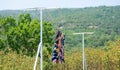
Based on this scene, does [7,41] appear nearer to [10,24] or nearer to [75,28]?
[10,24]

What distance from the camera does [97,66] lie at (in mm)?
15938

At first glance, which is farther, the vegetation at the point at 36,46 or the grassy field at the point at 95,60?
the grassy field at the point at 95,60

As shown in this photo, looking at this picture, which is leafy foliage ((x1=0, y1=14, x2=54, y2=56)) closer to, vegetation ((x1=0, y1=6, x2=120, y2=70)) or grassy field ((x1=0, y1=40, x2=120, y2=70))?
vegetation ((x1=0, y1=6, x2=120, y2=70))

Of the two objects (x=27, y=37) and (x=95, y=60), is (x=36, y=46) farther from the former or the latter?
(x=95, y=60)

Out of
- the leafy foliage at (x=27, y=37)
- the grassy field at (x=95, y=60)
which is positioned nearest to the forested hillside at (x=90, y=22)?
the leafy foliage at (x=27, y=37)

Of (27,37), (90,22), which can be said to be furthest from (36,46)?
(90,22)

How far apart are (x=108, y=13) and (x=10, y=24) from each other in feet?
49.3

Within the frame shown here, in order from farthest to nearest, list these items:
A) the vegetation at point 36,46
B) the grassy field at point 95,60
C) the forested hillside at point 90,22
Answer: the forested hillside at point 90,22
the grassy field at point 95,60
the vegetation at point 36,46

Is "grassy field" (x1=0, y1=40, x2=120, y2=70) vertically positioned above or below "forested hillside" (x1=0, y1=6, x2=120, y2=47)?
below

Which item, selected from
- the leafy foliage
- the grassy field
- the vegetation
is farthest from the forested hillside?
the grassy field

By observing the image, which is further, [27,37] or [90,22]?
[90,22]

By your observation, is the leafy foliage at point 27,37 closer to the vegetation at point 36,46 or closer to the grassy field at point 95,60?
the vegetation at point 36,46

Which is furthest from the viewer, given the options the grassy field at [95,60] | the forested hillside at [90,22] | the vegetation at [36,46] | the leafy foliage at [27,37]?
the forested hillside at [90,22]

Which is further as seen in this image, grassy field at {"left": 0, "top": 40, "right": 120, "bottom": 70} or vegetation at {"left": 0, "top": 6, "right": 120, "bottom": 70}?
grassy field at {"left": 0, "top": 40, "right": 120, "bottom": 70}
